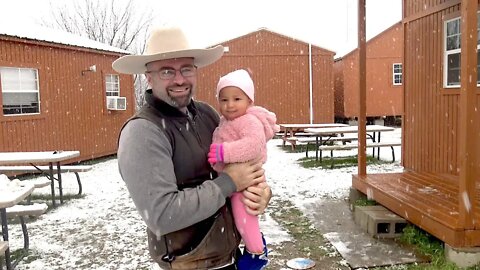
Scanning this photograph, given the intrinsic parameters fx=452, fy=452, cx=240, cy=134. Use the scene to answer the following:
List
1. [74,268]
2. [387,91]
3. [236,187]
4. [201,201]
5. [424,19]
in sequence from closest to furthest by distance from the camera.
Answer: [201,201], [236,187], [74,268], [424,19], [387,91]

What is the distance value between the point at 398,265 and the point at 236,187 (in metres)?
3.33

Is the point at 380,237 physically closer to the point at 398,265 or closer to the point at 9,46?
the point at 398,265

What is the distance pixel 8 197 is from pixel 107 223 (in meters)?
2.22

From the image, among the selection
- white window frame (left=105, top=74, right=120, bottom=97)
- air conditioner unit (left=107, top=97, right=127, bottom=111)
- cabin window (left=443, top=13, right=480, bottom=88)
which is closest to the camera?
cabin window (left=443, top=13, right=480, bottom=88)

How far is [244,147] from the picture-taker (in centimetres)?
216

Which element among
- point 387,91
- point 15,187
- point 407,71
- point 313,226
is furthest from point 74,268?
point 387,91

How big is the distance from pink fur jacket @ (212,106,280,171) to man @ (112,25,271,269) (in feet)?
0.16

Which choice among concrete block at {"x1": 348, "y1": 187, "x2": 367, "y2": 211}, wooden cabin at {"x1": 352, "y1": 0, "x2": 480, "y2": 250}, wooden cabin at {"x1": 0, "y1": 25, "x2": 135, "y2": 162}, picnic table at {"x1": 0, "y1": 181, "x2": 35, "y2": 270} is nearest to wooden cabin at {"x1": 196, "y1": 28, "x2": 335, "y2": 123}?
wooden cabin at {"x1": 0, "y1": 25, "x2": 135, "y2": 162}

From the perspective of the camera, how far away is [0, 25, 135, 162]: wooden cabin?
10.7 metres

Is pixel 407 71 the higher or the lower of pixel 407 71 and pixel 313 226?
the higher

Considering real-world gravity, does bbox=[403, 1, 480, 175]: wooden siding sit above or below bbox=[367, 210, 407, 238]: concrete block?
above

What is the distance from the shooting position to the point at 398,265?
15.4 ft

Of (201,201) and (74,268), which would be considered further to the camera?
(74,268)

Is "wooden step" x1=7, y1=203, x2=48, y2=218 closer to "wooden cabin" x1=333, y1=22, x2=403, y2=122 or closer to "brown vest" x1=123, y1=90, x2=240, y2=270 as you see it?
"brown vest" x1=123, y1=90, x2=240, y2=270
